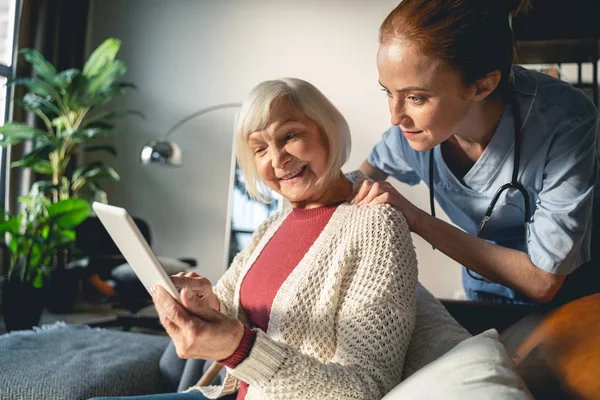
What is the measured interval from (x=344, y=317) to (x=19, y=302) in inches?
123

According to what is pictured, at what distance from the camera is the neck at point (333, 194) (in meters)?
1.35

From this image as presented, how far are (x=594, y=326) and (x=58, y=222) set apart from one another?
134 inches

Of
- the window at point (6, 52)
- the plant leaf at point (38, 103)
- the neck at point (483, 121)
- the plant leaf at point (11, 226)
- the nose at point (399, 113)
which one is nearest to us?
the nose at point (399, 113)

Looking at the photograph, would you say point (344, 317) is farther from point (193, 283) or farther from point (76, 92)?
point (76, 92)

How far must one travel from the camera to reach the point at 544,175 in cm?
132

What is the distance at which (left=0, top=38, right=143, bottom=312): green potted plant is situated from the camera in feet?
13.4

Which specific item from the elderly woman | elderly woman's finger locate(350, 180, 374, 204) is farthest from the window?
elderly woman's finger locate(350, 180, 374, 204)

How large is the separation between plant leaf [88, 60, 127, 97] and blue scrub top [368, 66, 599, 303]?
3.34m

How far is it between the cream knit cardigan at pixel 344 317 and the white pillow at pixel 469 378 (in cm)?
8

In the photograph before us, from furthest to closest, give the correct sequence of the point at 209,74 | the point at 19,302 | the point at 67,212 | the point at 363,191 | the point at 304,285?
1. the point at 209,74
2. the point at 67,212
3. the point at 19,302
4. the point at 363,191
5. the point at 304,285

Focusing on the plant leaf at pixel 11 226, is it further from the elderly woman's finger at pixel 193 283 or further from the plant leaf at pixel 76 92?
the elderly woman's finger at pixel 193 283

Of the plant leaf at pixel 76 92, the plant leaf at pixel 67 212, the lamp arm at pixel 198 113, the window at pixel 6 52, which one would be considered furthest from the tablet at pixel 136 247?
the window at pixel 6 52

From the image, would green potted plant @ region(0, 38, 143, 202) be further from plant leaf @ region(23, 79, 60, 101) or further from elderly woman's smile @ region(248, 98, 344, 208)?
elderly woman's smile @ region(248, 98, 344, 208)

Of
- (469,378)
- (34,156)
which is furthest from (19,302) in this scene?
(469,378)
